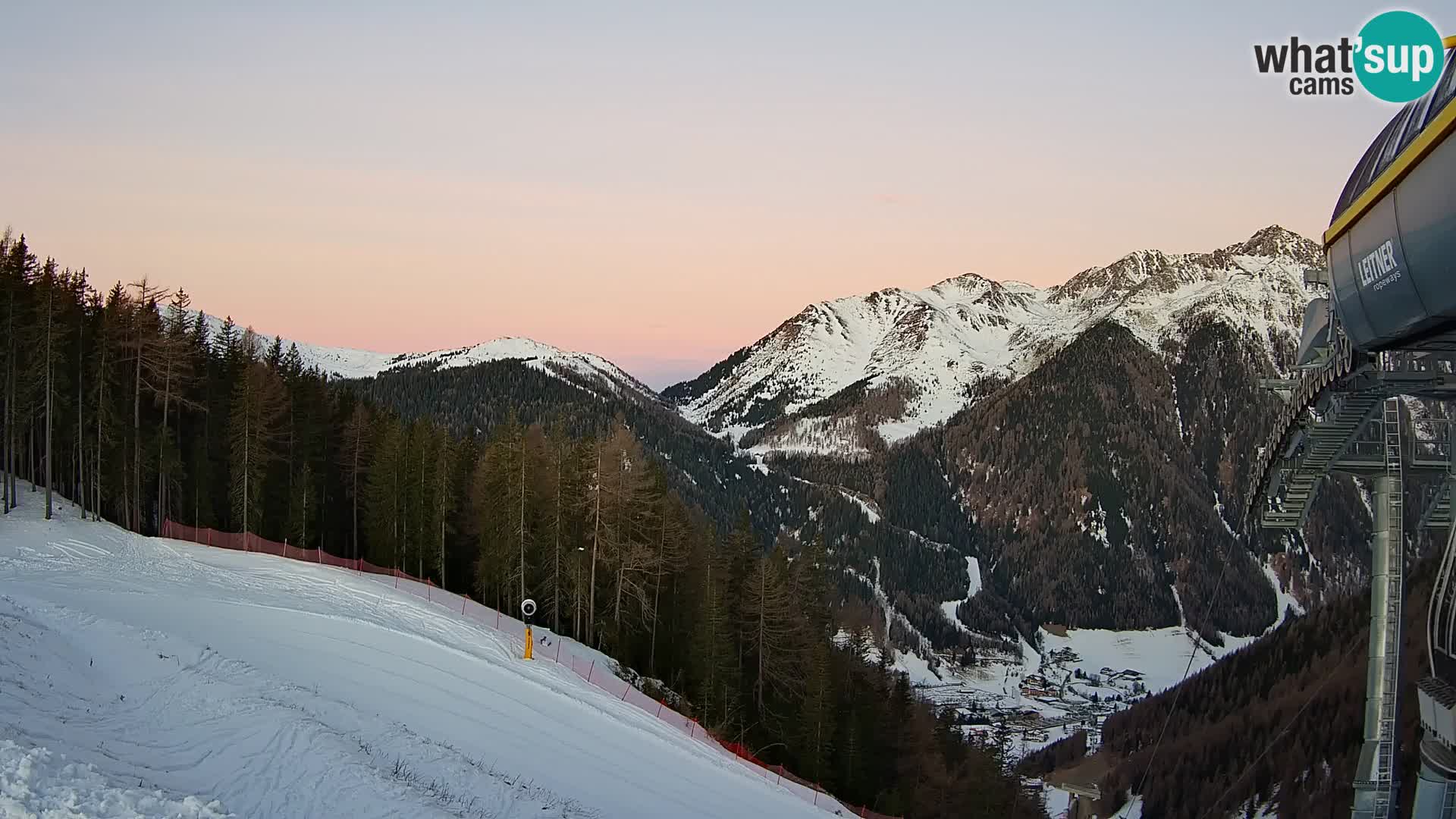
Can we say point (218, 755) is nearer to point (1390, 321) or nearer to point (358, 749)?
point (358, 749)

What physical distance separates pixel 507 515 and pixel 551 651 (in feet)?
34.1

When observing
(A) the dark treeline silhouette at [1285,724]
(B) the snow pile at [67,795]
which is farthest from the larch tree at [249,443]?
(A) the dark treeline silhouette at [1285,724]

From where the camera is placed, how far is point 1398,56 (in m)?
11.5

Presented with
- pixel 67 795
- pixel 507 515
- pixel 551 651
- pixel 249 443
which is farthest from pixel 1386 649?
pixel 249 443

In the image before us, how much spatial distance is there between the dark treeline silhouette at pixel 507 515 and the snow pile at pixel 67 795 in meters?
25.0

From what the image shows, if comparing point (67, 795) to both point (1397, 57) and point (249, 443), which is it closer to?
point (1397, 57)

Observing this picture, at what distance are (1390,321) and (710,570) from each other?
111 feet

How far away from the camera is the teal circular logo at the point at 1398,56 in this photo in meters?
11.3

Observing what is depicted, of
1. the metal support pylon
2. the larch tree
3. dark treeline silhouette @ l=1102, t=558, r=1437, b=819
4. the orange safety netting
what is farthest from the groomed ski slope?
dark treeline silhouette @ l=1102, t=558, r=1437, b=819

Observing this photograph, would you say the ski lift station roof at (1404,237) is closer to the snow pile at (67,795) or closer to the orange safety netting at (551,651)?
the snow pile at (67,795)

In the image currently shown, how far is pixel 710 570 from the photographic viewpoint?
4097 cm

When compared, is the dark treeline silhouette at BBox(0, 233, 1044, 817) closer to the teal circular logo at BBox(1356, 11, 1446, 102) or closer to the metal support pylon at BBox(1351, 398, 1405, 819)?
the metal support pylon at BBox(1351, 398, 1405, 819)

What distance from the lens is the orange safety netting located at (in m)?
28.8

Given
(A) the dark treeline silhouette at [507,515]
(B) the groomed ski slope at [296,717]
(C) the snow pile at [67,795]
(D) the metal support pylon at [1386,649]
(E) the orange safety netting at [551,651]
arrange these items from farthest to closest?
(A) the dark treeline silhouette at [507,515] < (E) the orange safety netting at [551,651] < (B) the groomed ski slope at [296,717] < (D) the metal support pylon at [1386,649] < (C) the snow pile at [67,795]
